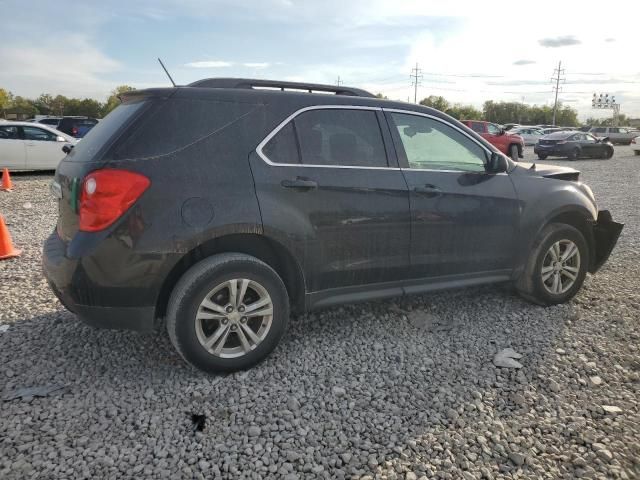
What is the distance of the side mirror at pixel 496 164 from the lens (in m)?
3.98

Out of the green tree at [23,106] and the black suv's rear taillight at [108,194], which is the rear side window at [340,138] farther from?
the green tree at [23,106]

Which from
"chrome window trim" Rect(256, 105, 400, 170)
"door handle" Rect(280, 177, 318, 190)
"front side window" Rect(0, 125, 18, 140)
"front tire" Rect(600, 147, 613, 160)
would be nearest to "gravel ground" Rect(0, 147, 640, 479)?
"door handle" Rect(280, 177, 318, 190)

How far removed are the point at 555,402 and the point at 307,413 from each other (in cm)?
150

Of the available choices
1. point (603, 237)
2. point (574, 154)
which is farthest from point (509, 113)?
point (603, 237)

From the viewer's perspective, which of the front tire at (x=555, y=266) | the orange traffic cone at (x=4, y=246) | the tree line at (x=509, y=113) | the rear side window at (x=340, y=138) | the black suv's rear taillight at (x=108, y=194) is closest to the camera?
the black suv's rear taillight at (x=108, y=194)

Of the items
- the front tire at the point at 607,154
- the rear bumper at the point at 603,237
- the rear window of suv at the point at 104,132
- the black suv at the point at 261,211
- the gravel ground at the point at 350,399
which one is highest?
the rear window of suv at the point at 104,132

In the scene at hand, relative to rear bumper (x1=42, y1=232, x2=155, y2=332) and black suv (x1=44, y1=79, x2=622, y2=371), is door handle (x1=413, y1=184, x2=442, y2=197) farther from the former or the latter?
rear bumper (x1=42, y1=232, x2=155, y2=332)

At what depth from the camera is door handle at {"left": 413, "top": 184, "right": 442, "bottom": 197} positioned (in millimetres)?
3602

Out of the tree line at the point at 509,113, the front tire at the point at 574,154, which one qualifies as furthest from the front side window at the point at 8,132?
the tree line at the point at 509,113

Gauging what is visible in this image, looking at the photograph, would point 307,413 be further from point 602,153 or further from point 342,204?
point 602,153

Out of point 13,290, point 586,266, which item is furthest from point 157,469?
point 586,266

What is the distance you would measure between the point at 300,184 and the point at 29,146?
42.4ft

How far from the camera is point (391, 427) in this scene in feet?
8.73

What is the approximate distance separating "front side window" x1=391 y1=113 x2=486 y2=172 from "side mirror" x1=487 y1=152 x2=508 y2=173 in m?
0.06
